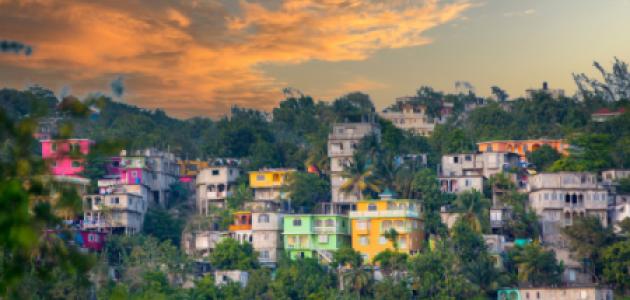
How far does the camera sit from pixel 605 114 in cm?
7675

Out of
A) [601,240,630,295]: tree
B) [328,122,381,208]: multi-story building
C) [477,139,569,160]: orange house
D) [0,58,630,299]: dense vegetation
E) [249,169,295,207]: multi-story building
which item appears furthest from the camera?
[477,139,569,160]: orange house

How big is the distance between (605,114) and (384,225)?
2463 cm

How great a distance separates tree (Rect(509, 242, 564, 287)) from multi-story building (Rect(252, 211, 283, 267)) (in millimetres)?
11597

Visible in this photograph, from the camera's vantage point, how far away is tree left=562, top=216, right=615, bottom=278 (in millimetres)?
54344

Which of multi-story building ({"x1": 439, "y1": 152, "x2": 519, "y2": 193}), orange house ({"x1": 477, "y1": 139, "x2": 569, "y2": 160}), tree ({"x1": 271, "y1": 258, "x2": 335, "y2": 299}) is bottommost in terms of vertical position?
tree ({"x1": 271, "y1": 258, "x2": 335, "y2": 299})

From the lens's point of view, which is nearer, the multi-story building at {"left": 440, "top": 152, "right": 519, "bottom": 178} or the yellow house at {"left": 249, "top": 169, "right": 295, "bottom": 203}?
the multi-story building at {"left": 440, "top": 152, "right": 519, "bottom": 178}

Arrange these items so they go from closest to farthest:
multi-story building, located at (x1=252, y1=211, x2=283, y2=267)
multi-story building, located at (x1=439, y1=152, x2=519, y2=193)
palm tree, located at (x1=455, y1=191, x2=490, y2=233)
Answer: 1. palm tree, located at (x1=455, y1=191, x2=490, y2=233)
2. multi-story building, located at (x1=252, y1=211, x2=283, y2=267)
3. multi-story building, located at (x1=439, y1=152, x2=519, y2=193)

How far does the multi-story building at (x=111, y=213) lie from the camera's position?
2360 inches

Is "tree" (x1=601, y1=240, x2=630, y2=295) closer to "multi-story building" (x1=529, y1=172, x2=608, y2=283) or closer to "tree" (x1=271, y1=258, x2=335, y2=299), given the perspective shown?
"multi-story building" (x1=529, y1=172, x2=608, y2=283)

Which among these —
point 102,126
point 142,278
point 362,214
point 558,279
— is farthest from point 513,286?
point 102,126

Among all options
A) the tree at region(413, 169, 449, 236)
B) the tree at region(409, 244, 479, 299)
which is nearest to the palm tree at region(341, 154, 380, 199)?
the tree at region(413, 169, 449, 236)

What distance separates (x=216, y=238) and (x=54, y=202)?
151 ft

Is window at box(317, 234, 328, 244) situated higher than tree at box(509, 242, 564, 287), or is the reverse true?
window at box(317, 234, 328, 244)

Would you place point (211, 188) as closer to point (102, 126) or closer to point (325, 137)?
point (325, 137)
